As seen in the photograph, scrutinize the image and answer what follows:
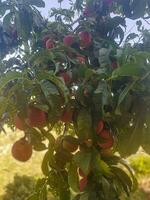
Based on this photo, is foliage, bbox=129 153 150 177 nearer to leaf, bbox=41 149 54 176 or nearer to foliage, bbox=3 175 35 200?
foliage, bbox=3 175 35 200

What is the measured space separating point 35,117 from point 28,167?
363 cm

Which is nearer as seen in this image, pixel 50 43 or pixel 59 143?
pixel 59 143

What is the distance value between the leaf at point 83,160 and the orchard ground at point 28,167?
308 centimetres

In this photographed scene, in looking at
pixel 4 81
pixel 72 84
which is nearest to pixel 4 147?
pixel 72 84

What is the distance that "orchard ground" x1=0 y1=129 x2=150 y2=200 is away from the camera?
4.68 m

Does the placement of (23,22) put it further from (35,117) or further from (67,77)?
(35,117)

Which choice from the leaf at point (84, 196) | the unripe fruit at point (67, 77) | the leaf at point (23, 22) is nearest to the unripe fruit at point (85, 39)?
the leaf at point (23, 22)

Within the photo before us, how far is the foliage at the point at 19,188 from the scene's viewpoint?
4335 mm

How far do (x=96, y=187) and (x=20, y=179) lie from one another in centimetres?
322

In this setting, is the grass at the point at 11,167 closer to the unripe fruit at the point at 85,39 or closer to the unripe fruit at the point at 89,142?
the unripe fruit at the point at 85,39

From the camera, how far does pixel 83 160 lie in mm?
1459

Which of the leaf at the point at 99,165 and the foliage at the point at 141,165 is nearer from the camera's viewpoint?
the leaf at the point at 99,165

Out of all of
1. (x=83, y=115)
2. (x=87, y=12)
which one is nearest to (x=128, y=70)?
(x=83, y=115)

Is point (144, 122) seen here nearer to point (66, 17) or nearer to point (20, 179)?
point (66, 17)
